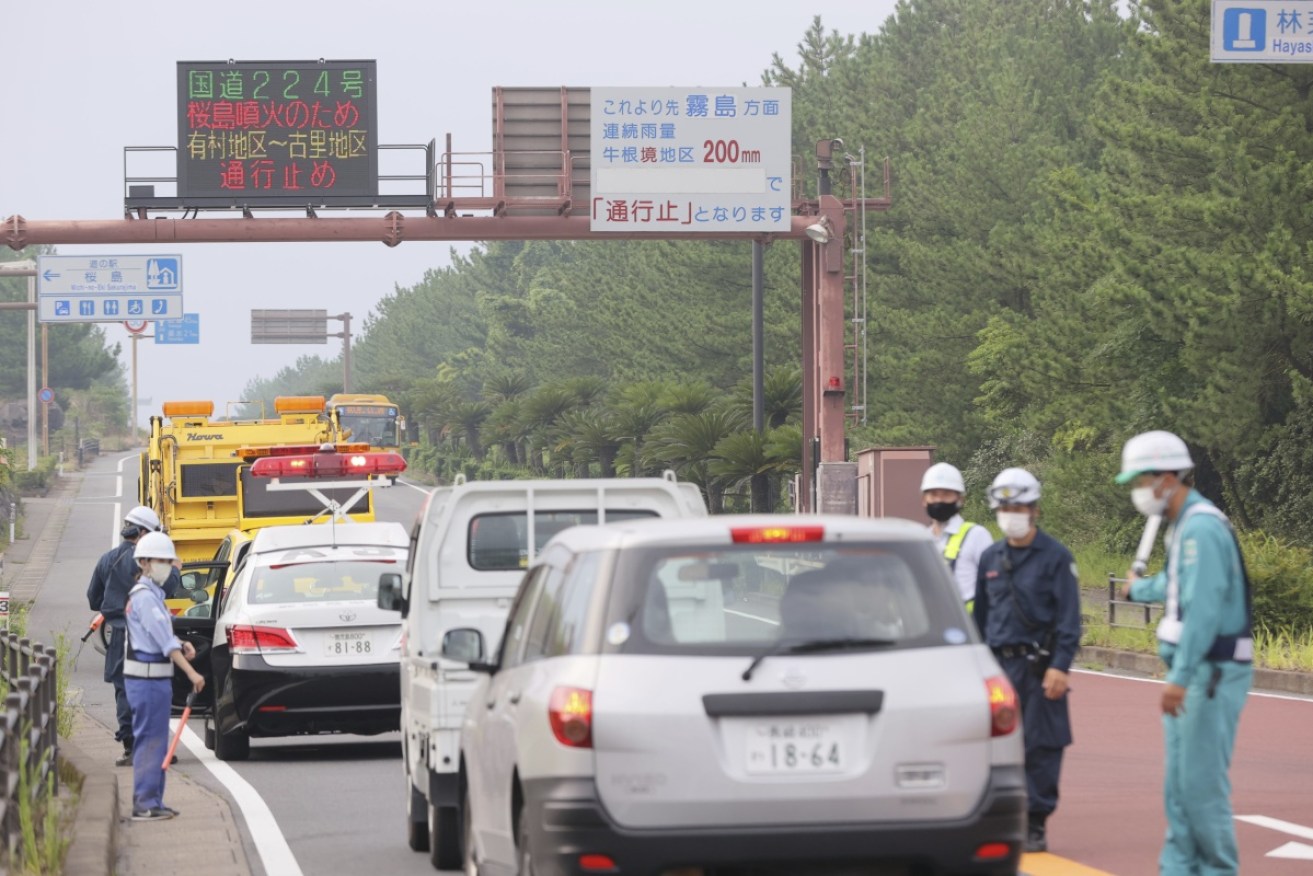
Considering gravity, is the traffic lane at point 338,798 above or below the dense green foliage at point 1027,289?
below

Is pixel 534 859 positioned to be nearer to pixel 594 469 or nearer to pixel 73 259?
pixel 73 259

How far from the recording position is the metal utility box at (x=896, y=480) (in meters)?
32.5

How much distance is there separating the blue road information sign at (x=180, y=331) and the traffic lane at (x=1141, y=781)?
269ft

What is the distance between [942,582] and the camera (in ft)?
24.5

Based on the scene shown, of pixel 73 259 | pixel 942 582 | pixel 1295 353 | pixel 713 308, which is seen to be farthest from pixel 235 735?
pixel 713 308

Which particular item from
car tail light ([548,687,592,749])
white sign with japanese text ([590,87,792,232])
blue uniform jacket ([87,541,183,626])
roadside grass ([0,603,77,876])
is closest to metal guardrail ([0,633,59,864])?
roadside grass ([0,603,77,876])

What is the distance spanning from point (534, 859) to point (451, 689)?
3.00m

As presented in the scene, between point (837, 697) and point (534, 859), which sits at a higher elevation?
point (837, 697)

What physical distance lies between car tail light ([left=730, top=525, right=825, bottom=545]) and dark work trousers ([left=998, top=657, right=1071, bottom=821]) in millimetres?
3056

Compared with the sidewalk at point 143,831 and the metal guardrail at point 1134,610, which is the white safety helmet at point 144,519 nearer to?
the sidewalk at point 143,831

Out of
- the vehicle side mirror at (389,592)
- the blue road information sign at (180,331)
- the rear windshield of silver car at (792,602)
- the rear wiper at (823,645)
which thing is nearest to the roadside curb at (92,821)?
the vehicle side mirror at (389,592)

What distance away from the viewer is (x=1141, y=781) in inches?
551

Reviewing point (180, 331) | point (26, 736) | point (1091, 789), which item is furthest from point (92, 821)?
point (180, 331)

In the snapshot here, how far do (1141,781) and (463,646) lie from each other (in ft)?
20.8
